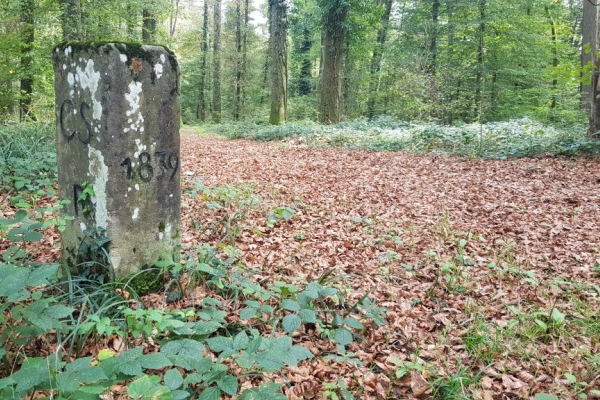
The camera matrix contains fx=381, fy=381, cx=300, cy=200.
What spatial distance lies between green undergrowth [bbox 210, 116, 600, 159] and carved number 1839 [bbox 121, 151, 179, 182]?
301 inches

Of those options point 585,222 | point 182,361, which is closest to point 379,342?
point 182,361

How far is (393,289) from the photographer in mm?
3201

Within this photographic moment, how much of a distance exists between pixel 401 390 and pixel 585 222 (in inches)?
145

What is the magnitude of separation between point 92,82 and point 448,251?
3414mm

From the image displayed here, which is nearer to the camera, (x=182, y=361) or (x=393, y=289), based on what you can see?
(x=182, y=361)

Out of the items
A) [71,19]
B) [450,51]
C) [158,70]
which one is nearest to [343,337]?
[158,70]

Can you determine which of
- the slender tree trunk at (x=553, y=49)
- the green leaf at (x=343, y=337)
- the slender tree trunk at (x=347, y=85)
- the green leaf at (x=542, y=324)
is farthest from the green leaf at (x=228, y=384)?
the slender tree trunk at (x=553, y=49)

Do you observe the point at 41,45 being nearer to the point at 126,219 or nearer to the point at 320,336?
the point at 126,219

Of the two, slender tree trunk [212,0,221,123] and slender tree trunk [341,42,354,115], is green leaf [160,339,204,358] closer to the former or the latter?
slender tree trunk [341,42,354,115]

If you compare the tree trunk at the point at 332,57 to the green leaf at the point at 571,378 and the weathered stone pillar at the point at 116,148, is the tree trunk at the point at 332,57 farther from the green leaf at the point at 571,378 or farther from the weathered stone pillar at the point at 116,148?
the green leaf at the point at 571,378

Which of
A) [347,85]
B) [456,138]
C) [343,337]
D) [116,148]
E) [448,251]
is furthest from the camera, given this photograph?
[347,85]

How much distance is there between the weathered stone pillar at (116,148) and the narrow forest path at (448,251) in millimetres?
1160

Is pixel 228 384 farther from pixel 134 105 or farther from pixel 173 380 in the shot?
pixel 134 105

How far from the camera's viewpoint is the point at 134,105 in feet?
7.79
